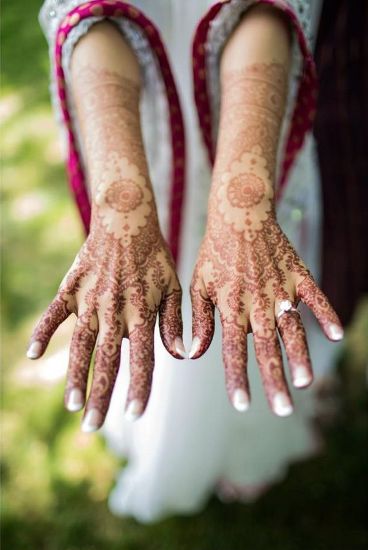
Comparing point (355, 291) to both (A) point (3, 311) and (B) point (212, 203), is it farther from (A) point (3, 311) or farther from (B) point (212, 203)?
(A) point (3, 311)

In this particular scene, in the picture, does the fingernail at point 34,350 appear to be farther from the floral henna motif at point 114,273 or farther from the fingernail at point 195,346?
the fingernail at point 195,346

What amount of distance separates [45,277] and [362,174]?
1257 mm

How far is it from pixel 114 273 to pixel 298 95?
0.44 meters

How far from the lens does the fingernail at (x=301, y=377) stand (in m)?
0.63

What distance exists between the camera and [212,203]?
788mm

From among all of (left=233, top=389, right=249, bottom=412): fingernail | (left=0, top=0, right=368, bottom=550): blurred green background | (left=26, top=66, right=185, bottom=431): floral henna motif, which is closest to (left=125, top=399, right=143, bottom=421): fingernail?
(left=26, top=66, right=185, bottom=431): floral henna motif

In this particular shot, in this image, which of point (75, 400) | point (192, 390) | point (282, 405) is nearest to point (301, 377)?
point (282, 405)

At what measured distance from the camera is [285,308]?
688 mm

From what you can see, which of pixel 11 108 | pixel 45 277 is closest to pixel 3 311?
pixel 45 277

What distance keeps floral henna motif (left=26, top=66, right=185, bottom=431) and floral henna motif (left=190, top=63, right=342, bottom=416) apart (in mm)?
54

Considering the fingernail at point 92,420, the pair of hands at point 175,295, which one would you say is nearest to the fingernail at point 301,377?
the pair of hands at point 175,295

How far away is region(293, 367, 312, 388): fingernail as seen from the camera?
63 centimetres

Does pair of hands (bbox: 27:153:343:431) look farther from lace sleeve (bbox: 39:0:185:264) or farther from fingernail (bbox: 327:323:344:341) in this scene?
lace sleeve (bbox: 39:0:185:264)

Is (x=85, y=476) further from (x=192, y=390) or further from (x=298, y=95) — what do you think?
(x=298, y=95)
